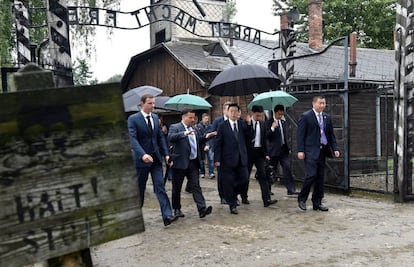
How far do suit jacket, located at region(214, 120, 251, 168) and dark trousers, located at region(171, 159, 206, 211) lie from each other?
0.50 metres

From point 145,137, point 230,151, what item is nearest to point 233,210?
point 230,151

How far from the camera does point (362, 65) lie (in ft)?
64.5

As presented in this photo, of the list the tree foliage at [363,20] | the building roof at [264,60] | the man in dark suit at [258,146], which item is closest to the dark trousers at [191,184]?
the man in dark suit at [258,146]

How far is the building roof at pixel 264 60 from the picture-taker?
1571cm

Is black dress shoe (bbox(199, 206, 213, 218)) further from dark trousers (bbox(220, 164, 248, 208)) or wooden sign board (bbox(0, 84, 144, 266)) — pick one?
wooden sign board (bbox(0, 84, 144, 266))

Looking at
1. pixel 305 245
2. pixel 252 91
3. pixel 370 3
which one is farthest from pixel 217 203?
pixel 370 3

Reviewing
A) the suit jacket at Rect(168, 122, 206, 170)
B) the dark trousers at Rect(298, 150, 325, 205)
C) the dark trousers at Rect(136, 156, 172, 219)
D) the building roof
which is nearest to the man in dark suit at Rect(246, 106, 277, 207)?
the dark trousers at Rect(298, 150, 325, 205)

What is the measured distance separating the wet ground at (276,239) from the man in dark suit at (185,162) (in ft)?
0.97

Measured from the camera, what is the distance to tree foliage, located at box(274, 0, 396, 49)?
29.0m

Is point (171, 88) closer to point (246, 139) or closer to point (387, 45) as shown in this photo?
point (246, 139)

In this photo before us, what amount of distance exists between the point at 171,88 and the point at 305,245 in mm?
14056

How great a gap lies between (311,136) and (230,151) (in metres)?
1.41

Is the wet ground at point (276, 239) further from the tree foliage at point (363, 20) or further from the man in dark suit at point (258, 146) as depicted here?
the tree foliage at point (363, 20)

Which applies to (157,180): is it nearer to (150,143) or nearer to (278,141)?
(150,143)
